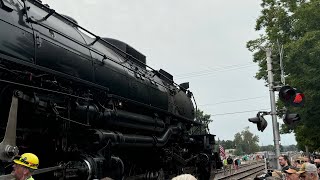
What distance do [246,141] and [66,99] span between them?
143 metres

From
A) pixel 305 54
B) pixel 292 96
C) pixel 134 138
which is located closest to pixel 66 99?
pixel 134 138

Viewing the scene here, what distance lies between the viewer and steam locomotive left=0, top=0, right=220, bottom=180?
521 cm

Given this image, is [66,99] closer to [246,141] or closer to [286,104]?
[286,104]

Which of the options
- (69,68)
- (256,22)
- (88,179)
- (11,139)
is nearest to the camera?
(11,139)

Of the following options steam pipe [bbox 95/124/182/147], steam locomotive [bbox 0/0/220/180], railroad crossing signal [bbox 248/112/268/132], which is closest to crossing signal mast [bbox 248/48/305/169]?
railroad crossing signal [bbox 248/112/268/132]

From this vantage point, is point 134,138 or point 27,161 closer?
point 27,161

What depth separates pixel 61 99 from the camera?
6.03 m

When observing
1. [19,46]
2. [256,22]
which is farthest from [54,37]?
[256,22]

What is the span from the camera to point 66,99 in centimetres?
609

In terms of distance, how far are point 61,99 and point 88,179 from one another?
52.2 inches

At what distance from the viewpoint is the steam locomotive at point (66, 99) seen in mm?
5207

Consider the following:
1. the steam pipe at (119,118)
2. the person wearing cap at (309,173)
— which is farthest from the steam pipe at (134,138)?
the person wearing cap at (309,173)

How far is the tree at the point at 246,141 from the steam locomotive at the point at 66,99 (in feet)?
429

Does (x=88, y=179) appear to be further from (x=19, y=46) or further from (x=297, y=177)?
(x=297, y=177)
